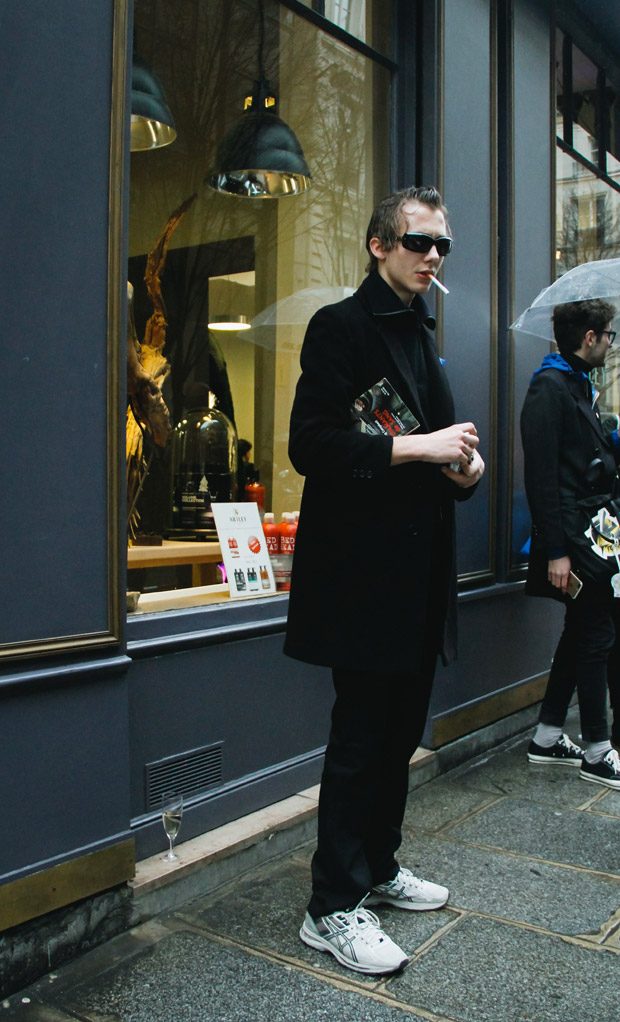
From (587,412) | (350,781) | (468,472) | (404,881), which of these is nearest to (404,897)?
(404,881)

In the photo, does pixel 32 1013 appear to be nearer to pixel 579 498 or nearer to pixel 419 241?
pixel 419 241

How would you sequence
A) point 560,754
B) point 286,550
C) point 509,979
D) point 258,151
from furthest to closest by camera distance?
point 560,754
point 258,151
point 286,550
point 509,979

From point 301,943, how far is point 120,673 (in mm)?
945

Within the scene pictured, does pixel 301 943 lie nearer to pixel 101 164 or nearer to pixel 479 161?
pixel 101 164

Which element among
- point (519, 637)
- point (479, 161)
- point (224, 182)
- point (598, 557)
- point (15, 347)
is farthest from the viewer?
point (519, 637)

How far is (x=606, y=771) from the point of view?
15.0ft

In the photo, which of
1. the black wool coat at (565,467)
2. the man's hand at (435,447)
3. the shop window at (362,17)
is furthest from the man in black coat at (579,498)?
the man's hand at (435,447)

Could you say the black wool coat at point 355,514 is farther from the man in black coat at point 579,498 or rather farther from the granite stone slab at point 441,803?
the man in black coat at point 579,498

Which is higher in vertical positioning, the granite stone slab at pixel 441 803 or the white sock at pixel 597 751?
the white sock at pixel 597 751

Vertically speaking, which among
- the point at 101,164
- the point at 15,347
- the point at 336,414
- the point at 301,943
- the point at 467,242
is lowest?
the point at 301,943

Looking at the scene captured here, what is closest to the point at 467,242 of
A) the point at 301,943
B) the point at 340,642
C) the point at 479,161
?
the point at 479,161

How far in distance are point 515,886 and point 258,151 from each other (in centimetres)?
340

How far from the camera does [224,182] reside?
15.9 feet

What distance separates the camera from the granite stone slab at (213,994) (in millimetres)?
2543
